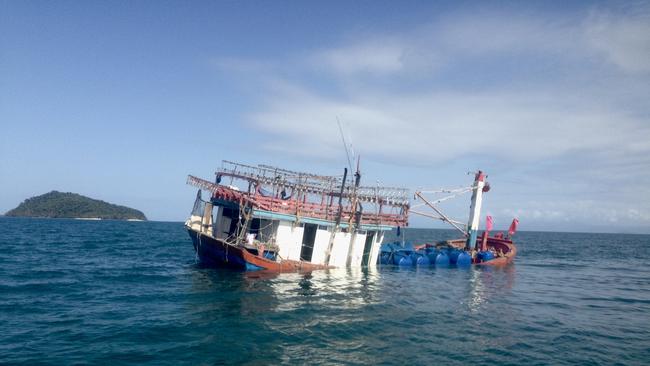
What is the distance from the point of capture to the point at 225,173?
30.4 m

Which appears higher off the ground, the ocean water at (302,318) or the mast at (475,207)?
the mast at (475,207)

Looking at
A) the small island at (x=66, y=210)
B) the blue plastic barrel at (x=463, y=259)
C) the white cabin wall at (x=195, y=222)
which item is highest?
the white cabin wall at (x=195, y=222)

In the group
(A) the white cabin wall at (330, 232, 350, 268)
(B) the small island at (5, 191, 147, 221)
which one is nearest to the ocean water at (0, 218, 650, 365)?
(A) the white cabin wall at (330, 232, 350, 268)

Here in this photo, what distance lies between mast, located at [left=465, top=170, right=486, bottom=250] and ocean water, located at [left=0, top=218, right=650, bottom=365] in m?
11.9

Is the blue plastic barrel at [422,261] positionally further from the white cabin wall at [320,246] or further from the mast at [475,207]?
the white cabin wall at [320,246]

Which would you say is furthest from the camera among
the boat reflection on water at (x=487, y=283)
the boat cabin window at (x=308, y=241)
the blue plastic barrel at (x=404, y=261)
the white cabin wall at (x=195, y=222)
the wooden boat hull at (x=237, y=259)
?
the blue plastic barrel at (x=404, y=261)

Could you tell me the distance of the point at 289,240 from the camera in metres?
28.7

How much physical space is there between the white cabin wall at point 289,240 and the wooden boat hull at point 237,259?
59cm

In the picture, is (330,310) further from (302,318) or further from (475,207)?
(475,207)

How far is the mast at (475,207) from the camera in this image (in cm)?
4297

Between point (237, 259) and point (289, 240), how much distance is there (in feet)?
12.7

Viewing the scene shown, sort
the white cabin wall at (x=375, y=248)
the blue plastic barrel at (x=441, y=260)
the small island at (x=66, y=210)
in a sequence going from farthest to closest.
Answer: the small island at (x=66, y=210) → the blue plastic barrel at (x=441, y=260) → the white cabin wall at (x=375, y=248)

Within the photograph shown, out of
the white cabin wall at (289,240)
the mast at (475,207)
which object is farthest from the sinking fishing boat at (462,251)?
the white cabin wall at (289,240)

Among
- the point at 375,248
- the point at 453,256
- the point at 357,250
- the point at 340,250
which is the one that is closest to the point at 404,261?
the point at 375,248
